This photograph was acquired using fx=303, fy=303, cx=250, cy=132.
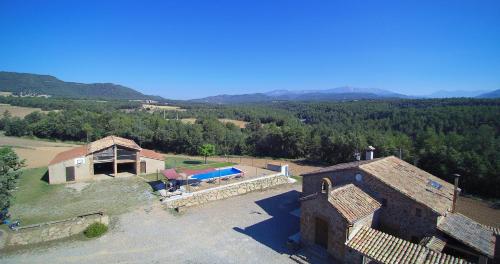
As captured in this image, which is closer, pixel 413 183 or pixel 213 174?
pixel 413 183

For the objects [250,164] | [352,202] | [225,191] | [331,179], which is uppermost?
[331,179]

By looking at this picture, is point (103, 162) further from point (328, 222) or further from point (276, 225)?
point (328, 222)

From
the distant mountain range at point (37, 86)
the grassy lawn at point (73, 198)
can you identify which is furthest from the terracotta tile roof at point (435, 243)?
the distant mountain range at point (37, 86)

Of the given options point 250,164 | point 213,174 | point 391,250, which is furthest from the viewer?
point 250,164

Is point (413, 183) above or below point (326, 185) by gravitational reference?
below

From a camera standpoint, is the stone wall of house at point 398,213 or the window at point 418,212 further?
the window at point 418,212

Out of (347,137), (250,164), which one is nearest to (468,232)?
(250,164)

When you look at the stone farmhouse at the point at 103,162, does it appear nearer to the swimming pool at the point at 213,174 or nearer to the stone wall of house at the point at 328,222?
the swimming pool at the point at 213,174

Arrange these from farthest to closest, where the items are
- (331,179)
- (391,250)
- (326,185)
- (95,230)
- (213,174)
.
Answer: (213,174) → (331,179) → (95,230) → (326,185) → (391,250)
